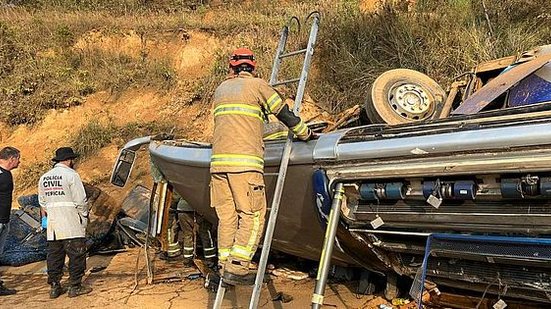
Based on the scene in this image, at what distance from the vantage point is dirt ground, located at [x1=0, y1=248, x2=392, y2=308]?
4.48 meters

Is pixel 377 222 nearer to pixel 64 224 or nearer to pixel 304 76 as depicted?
pixel 304 76

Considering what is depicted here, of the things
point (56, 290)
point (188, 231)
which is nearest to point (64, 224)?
point (56, 290)

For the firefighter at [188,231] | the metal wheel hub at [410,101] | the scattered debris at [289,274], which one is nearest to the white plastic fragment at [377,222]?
the metal wheel hub at [410,101]

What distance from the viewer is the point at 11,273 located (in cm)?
671

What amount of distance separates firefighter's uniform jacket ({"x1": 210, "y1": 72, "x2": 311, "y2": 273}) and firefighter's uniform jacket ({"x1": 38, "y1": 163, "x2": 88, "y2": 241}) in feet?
7.84

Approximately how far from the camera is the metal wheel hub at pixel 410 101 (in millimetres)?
4375

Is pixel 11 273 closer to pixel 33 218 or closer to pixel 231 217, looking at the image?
pixel 33 218

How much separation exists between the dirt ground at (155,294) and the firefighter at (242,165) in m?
1.12

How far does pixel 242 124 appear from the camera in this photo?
352cm

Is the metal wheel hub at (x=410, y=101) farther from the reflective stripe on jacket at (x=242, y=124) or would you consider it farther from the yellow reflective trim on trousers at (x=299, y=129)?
the reflective stripe on jacket at (x=242, y=124)

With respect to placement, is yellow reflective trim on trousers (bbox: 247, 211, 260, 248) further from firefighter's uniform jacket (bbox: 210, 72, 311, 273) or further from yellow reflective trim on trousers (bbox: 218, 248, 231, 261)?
yellow reflective trim on trousers (bbox: 218, 248, 231, 261)

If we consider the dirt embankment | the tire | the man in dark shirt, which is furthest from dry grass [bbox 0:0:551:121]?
the man in dark shirt

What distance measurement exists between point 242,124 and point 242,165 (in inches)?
10.3

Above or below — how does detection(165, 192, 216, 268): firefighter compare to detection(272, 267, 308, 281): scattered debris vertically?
above
